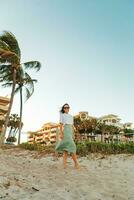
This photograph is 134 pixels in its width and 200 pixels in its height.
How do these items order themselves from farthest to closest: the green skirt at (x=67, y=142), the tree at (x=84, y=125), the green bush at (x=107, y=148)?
the tree at (x=84, y=125) < the green bush at (x=107, y=148) < the green skirt at (x=67, y=142)

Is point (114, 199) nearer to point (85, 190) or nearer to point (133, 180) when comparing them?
point (85, 190)

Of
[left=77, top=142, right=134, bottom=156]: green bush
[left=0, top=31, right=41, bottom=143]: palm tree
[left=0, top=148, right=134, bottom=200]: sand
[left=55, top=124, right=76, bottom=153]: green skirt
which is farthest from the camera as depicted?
[left=0, top=31, right=41, bottom=143]: palm tree

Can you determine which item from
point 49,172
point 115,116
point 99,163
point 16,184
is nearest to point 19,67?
point 99,163

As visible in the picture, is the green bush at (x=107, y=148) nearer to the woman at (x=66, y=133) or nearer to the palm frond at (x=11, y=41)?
the woman at (x=66, y=133)

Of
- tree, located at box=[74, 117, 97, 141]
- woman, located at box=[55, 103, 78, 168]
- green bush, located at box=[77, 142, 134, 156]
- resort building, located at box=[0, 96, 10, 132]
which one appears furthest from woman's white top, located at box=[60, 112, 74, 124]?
tree, located at box=[74, 117, 97, 141]

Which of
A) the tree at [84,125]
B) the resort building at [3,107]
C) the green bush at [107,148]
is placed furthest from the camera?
the tree at [84,125]

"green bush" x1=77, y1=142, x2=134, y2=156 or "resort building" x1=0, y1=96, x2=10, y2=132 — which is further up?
"resort building" x1=0, y1=96, x2=10, y2=132

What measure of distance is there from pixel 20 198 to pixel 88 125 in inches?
2716

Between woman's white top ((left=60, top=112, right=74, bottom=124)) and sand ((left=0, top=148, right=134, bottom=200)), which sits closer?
sand ((left=0, top=148, right=134, bottom=200))

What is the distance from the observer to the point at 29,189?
21.1 feet

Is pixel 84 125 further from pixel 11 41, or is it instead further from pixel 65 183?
pixel 65 183

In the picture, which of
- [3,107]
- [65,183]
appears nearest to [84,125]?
[3,107]

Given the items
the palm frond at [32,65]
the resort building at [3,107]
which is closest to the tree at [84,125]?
the resort building at [3,107]

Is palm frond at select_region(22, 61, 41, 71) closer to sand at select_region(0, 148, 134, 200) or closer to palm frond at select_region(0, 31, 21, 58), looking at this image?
palm frond at select_region(0, 31, 21, 58)
